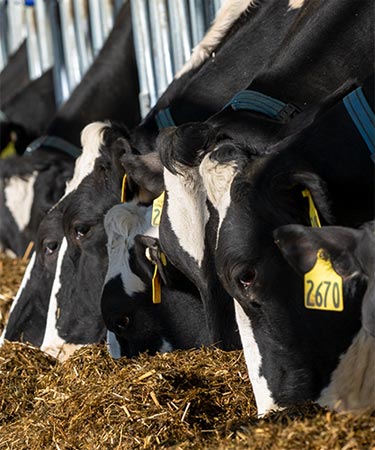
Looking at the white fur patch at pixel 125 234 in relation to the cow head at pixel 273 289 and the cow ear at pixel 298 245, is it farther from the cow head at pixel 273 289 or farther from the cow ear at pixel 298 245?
the cow ear at pixel 298 245

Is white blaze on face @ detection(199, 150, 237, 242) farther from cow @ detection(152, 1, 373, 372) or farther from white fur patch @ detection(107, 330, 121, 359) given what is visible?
white fur patch @ detection(107, 330, 121, 359)

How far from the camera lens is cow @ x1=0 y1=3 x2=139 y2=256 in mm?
7449

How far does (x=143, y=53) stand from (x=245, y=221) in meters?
3.70

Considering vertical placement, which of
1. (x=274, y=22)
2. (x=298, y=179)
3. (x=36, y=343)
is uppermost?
(x=274, y=22)

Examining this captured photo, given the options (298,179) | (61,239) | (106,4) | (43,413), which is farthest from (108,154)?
(106,4)

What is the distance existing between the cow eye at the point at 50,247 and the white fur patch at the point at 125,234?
29.3 inches

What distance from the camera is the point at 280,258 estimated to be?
12.1ft

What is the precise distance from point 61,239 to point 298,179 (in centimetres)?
227

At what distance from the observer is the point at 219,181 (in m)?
3.93

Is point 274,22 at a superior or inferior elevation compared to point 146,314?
superior

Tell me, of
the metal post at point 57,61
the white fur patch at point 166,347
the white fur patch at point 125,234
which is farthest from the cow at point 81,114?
the white fur patch at point 166,347

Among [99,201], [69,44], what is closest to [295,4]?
[99,201]

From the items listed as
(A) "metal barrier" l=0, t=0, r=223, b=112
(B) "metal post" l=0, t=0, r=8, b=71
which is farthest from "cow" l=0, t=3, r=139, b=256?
(B) "metal post" l=0, t=0, r=8, b=71

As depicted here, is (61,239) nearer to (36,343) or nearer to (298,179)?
(36,343)
